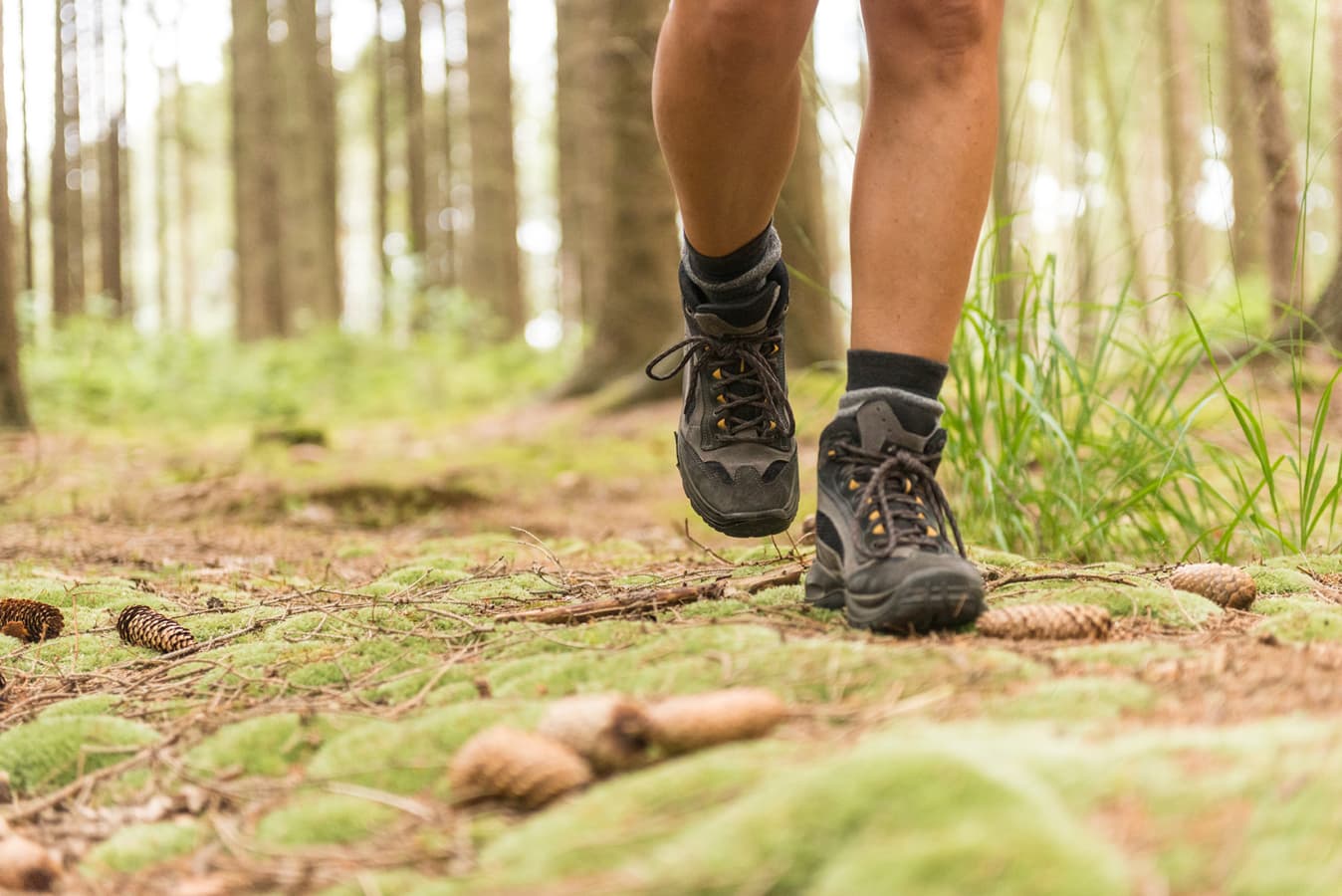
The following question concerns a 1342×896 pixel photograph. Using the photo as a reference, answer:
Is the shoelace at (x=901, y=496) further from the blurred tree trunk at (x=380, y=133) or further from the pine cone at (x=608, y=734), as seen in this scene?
the blurred tree trunk at (x=380, y=133)

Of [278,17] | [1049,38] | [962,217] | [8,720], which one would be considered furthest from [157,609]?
[1049,38]

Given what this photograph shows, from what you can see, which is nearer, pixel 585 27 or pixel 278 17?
pixel 585 27

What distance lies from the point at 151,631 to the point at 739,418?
1.08 m

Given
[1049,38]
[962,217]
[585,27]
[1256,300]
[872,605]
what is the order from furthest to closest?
1. [1049,38]
2. [585,27]
3. [1256,300]
4. [962,217]
5. [872,605]

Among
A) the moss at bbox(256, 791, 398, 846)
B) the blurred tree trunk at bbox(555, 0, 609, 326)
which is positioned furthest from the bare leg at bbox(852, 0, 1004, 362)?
the blurred tree trunk at bbox(555, 0, 609, 326)

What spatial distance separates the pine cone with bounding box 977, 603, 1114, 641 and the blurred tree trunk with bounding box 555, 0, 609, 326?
9944 mm

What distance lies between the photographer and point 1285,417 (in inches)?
163

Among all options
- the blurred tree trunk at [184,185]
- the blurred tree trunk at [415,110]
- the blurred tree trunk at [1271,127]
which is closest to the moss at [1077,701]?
the blurred tree trunk at [1271,127]

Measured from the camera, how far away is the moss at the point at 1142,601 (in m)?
1.59

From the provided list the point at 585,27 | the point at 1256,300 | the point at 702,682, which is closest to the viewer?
the point at 702,682

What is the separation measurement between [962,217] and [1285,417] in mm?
3127

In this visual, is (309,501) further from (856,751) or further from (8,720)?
(856,751)

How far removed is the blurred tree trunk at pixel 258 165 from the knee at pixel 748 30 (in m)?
13.1

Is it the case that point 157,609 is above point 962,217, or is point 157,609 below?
below
